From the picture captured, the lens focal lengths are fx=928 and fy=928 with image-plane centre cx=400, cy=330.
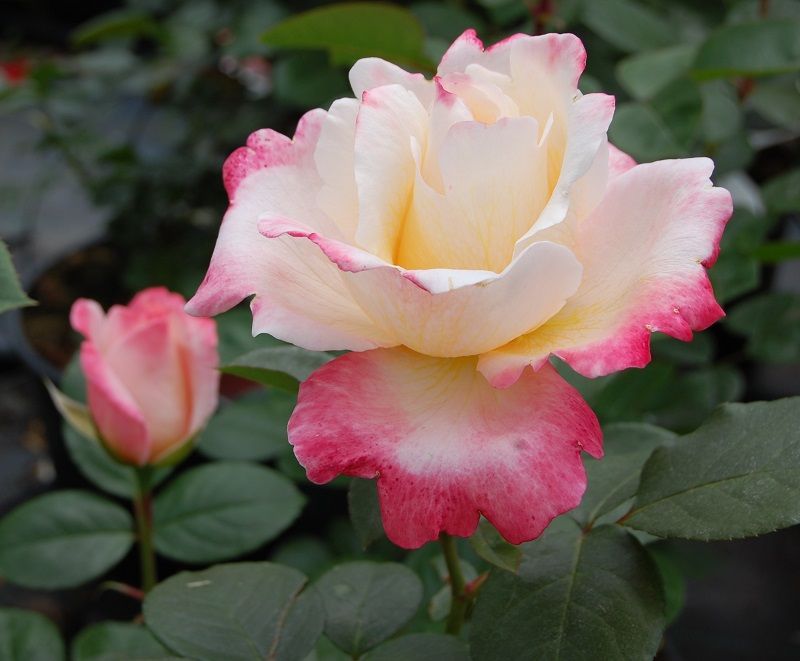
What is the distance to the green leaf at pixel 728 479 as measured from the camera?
314 millimetres

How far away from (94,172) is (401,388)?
4.05ft

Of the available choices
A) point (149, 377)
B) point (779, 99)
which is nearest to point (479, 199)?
point (149, 377)

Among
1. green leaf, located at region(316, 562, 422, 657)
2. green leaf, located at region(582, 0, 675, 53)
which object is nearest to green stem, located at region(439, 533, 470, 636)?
green leaf, located at region(316, 562, 422, 657)

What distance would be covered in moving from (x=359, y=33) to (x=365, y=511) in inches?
17.5

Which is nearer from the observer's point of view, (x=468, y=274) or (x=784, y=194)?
(x=468, y=274)

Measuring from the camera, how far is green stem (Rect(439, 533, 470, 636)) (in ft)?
1.22

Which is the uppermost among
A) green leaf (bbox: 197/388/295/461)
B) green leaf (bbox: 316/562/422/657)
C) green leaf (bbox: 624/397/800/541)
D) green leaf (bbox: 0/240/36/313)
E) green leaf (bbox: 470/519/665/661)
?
green leaf (bbox: 0/240/36/313)

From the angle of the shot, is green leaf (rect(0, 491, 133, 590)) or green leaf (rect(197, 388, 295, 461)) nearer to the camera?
green leaf (rect(0, 491, 133, 590))

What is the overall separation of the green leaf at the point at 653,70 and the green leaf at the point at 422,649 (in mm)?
457

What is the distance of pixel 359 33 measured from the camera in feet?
2.26

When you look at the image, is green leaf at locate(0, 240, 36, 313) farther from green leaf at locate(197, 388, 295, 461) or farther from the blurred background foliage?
green leaf at locate(197, 388, 295, 461)

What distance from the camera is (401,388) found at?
32cm

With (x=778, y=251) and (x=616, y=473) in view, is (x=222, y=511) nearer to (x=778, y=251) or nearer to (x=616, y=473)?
(x=616, y=473)

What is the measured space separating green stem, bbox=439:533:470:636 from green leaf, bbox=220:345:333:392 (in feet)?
0.29
